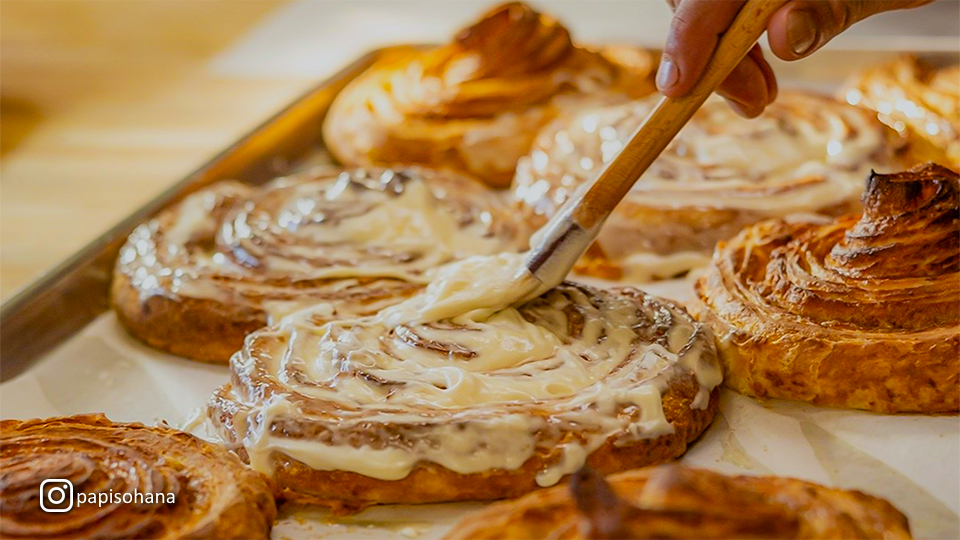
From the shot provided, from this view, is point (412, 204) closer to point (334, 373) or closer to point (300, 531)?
point (334, 373)

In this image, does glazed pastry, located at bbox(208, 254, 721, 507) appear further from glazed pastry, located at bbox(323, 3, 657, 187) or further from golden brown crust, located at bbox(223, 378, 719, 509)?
glazed pastry, located at bbox(323, 3, 657, 187)

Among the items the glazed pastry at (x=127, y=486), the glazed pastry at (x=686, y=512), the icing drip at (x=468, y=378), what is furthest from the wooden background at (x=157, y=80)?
the glazed pastry at (x=686, y=512)

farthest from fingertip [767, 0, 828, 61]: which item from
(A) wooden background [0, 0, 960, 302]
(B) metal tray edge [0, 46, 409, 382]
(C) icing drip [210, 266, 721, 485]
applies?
(A) wooden background [0, 0, 960, 302]

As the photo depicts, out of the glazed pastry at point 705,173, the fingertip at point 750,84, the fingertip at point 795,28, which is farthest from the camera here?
the glazed pastry at point 705,173

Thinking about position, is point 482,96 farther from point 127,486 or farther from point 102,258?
point 127,486

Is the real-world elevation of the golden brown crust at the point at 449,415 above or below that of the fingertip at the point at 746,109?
below

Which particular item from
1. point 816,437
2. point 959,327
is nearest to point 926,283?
point 959,327

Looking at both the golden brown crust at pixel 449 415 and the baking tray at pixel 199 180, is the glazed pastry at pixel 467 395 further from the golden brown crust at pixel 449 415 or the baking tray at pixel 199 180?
the baking tray at pixel 199 180
